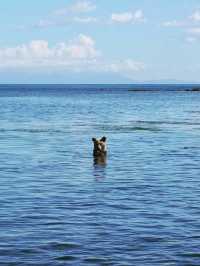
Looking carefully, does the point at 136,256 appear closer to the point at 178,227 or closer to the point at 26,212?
the point at 178,227

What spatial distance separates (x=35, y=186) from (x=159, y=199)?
5.23 meters

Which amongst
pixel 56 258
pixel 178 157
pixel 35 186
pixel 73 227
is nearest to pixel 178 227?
pixel 73 227

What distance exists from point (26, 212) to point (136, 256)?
Result: 544cm

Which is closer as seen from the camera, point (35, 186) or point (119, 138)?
point (35, 186)

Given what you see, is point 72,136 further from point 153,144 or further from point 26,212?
point 26,212

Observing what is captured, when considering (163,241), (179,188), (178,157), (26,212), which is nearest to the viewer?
(163,241)

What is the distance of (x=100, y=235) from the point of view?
17.0m

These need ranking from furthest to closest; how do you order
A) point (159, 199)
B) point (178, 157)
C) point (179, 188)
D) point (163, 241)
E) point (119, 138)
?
point (119, 138), point (178, 157), point (179, 188), point (159, 199), point (163, 241)

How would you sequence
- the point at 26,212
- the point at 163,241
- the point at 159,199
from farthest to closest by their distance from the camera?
1. the point at 159,199
2. the point at 26,212
3. the point at 163,241

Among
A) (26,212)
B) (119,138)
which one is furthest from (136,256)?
(119,138)

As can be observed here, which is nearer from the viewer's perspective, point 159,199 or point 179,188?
point 159,199

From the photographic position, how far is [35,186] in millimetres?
24516

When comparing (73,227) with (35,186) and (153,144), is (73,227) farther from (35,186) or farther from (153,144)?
(153,144)

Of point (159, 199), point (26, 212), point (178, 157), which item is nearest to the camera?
point (26, 212)
